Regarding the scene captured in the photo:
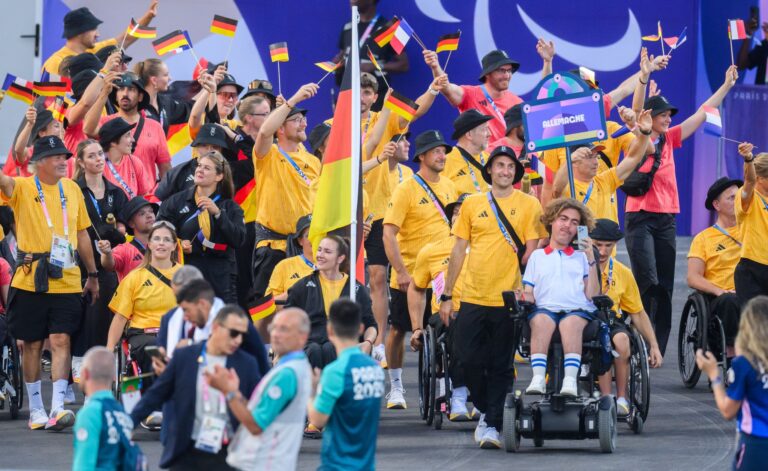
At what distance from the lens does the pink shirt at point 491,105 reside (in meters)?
15.5

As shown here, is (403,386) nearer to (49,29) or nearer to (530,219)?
(530,219)

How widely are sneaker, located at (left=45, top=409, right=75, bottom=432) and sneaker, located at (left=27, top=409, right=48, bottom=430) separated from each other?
0.25 feet

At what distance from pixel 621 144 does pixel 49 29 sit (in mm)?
7309

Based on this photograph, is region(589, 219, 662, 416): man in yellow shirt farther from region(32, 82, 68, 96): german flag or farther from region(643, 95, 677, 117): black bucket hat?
region(32, 82, 68, 96): german flag

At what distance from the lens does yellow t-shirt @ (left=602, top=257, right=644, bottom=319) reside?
41.6 feet

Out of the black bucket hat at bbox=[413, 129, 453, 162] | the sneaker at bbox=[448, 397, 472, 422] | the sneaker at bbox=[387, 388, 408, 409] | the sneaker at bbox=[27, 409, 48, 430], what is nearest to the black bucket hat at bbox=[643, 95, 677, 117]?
the black bucket hat at bbox=[413, 129, 453, 162]

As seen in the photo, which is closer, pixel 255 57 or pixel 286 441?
pixel 286 441

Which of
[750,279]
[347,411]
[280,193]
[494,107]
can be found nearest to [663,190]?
[494,107]

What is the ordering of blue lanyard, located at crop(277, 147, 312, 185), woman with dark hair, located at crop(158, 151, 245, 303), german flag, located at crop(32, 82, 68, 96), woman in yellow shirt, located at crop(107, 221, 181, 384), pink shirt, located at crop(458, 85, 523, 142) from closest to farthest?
woman in yellow shirt, located at crop(107, 221, 181, 384) < woman with dark hair, located at crop(158, 151, 245, 303) < blue lanyard, located at crop(277, 147, 312, 185) < german flag, located at crop(32, 82, 68, 96) < pink shirt, located at crop(458, 85, 523, 142)

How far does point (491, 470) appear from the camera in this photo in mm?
10773

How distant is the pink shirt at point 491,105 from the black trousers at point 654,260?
5.16 ft

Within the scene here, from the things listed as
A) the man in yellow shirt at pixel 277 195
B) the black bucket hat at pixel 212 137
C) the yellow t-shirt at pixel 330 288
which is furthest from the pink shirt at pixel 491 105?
the yellow t-shirt at pixel 330 288

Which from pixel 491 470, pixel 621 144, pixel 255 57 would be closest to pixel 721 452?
pixel 491 470

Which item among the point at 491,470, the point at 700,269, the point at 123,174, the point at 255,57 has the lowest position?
the point at 491,470
